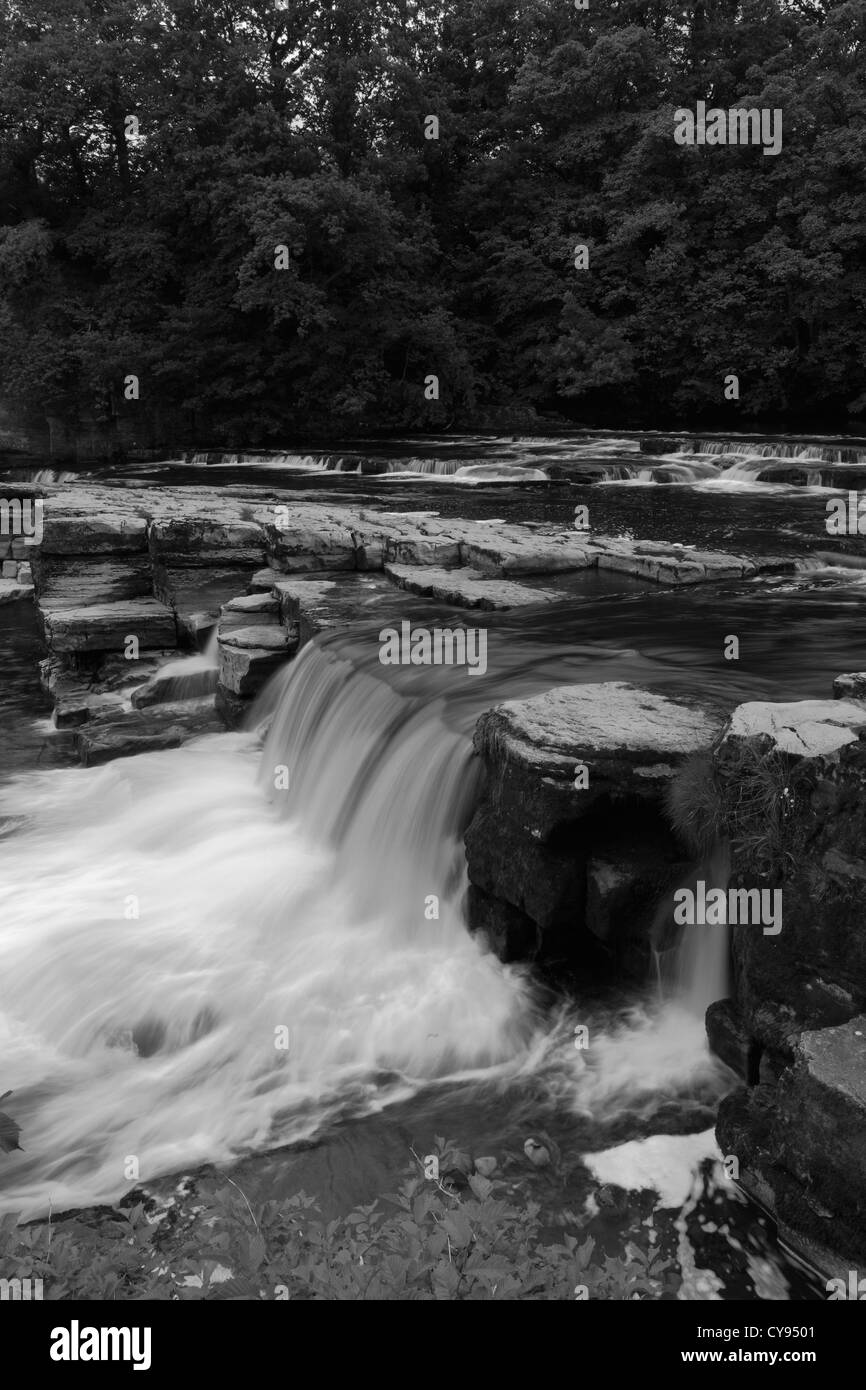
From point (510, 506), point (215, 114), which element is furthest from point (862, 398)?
point (215, 114)

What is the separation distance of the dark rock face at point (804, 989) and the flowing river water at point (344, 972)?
0.69 feet

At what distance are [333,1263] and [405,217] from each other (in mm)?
29855

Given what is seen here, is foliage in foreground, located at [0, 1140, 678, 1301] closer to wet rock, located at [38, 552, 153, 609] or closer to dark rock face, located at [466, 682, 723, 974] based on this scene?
dark rock face, located at [466, 682, 723, 974]

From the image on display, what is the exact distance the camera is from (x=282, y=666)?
8.38 m

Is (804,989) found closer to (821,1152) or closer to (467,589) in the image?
(821,1152)

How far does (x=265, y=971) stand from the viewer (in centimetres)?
520

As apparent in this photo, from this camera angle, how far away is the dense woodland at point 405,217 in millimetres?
24812

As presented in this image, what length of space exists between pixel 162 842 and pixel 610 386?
25.7 metres

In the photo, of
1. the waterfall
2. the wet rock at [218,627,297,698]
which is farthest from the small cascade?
the waterfall

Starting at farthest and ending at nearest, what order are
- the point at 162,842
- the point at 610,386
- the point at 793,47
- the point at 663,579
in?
1. the point at 610,386
2. the point at 793,47
3. the point at 663,579
4. the point at 162,842

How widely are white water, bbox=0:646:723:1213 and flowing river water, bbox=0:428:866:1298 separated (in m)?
0.02

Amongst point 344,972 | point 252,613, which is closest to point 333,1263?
point 344,972

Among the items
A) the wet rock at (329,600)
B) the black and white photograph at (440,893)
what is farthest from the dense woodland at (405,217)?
the wet rock at (329,600)

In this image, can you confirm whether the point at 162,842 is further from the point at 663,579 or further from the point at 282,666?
the point at 663,579
